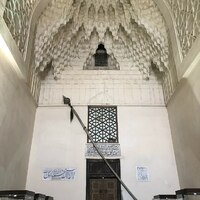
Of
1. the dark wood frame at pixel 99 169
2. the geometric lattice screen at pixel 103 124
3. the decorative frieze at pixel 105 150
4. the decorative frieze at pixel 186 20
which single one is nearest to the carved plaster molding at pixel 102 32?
the decorative frieze at pixel 186 20

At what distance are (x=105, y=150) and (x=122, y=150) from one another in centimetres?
28

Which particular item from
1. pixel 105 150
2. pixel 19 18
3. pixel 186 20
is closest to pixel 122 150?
pixel 105 150

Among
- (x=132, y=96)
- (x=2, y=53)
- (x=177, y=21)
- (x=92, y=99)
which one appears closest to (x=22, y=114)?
(x=2, y=53)

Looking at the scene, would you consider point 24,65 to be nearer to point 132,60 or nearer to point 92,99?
point 92,99

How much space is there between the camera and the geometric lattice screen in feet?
12.7

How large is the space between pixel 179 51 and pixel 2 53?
8.13ft

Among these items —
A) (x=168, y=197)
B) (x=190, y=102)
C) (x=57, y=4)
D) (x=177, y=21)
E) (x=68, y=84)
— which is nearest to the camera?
(x=168, y=197)

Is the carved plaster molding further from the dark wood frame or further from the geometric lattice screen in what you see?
the dark wood frame

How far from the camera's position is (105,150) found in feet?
12.2

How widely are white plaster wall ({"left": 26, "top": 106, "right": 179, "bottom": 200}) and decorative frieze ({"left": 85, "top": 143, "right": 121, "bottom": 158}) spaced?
8cm

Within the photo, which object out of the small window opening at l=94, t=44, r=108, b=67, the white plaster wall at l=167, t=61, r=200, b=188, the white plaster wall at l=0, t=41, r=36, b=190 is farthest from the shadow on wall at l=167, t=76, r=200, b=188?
the white plaster wall at l=0, t=41, r=36, b=190

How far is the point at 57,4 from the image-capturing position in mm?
3977

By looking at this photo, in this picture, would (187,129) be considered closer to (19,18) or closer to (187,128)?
(187,128)

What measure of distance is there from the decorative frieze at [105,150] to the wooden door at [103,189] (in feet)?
1.27
